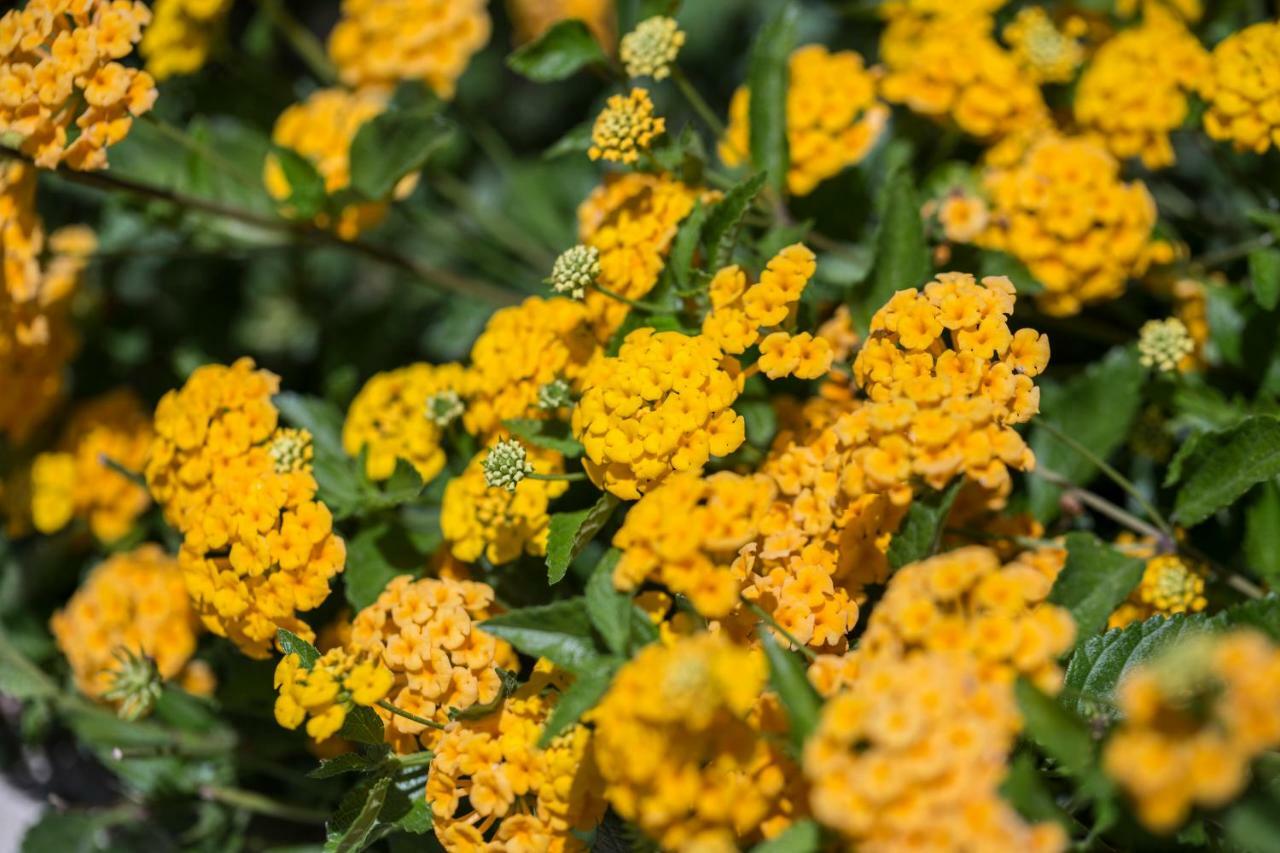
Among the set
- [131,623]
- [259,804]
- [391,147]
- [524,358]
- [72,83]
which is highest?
[72,83]

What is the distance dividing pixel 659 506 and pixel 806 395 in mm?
724

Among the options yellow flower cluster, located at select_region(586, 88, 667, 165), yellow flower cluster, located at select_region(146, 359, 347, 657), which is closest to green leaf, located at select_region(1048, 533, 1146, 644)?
yellow flower cluster, located at select_region(586, 88, 667, 165)

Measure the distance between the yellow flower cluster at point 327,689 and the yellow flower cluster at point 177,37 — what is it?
160 cm

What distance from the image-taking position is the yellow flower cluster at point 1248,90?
6.53 ft

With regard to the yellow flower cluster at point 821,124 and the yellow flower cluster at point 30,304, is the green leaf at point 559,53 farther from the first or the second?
the yellow flower cluster at point 30,304

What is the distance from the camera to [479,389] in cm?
199

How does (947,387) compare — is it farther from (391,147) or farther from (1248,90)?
(391,147)

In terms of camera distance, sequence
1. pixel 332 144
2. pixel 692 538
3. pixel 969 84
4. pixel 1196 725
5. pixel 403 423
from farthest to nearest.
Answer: pixel 332 144 → pixel 969 84 → pixel 403 423 → pixel 692 538 → pixel 1196 725

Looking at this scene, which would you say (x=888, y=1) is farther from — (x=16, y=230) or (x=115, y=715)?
(x=115, y=715)

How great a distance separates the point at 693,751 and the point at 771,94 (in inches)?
51.3

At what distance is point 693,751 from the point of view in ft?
4.44

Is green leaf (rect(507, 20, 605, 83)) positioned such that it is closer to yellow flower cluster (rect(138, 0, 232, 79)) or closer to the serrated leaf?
the serrated leaf

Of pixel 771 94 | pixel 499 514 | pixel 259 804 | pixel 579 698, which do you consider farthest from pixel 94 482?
pixel 771 94

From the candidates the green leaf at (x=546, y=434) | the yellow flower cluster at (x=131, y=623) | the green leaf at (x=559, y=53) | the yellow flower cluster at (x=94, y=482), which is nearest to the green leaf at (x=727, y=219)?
the green leaf at (x=546, y=434)
